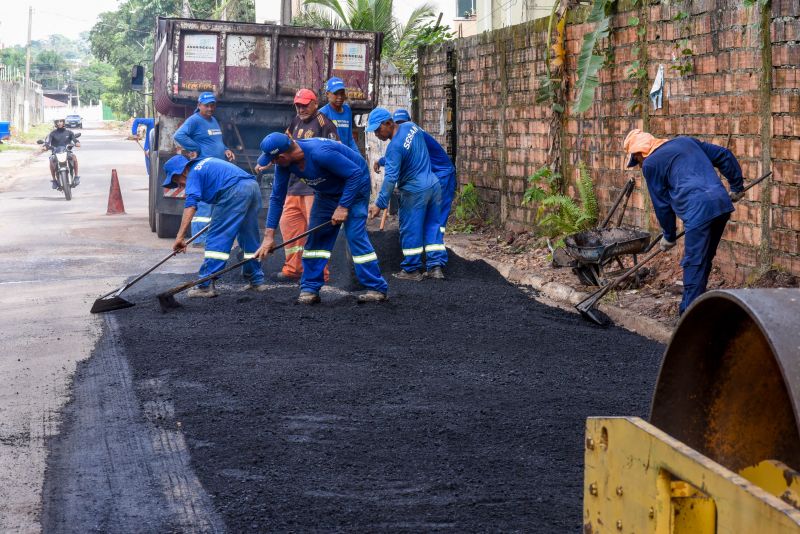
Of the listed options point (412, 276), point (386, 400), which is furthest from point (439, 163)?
point (386, 400)

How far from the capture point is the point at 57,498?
174 inches

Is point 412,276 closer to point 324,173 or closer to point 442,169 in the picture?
point 442,169

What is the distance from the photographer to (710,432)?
103 inches

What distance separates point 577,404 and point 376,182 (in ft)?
38.2

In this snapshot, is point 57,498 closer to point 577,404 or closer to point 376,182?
point 577,404

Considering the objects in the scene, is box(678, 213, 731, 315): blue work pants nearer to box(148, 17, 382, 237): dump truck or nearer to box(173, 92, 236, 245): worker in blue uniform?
box(173, 92, 236, 245): worker in blue uniform

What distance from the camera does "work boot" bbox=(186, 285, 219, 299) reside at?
948cm

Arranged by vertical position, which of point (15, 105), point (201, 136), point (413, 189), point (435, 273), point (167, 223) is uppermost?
point (15, 105)

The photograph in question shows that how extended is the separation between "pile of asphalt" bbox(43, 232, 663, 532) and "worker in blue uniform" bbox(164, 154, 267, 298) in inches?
12.4

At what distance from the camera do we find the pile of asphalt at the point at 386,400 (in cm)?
427

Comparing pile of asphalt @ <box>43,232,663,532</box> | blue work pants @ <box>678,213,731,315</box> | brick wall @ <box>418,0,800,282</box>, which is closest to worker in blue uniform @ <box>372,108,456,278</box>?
brick wall @ <box>418,0,800,282</box>

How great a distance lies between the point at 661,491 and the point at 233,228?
771 centimetres

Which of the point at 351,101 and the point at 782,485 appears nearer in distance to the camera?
the point at 782,485

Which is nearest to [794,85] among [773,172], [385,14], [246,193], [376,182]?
[773,172]
